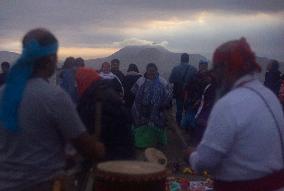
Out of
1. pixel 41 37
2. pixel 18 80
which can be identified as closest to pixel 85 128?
pixel 18 80

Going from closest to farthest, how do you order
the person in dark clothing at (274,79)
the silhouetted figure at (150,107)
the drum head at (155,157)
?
the drum head at (155,157) → the silhouetted figure at (150,107) → the person in dark clothing at (274,79)

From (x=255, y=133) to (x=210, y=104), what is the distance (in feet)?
20.5

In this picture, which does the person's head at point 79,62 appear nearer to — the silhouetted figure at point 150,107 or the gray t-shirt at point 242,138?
the silhouetted figure at point 150,107

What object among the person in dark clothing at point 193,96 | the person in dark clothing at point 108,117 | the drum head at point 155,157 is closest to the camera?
the person in dark clothing at point 108,117

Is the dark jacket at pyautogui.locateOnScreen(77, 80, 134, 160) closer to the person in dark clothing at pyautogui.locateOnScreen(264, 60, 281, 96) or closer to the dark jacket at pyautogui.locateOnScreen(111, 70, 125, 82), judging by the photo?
the dark jacket at pyautogui.locateOnScreen(111, 70, 125, 82)

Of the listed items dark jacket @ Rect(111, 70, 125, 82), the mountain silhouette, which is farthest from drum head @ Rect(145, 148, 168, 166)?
the mountain silhouette

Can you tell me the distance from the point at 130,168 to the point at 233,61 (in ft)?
4.27

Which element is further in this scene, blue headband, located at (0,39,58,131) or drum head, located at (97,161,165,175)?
drum head, located at (97,161,165,175)

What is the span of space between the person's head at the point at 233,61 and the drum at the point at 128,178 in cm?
101

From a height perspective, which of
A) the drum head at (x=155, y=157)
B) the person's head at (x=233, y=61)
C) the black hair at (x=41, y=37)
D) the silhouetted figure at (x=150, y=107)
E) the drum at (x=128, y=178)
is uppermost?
the black hair at (x=41, y=37)

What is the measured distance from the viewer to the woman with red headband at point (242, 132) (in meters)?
3.52

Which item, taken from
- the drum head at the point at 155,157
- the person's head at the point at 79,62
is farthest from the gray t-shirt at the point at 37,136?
the person's head at the point at 79,62

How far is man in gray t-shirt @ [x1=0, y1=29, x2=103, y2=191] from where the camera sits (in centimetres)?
340

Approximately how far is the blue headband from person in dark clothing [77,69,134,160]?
1.65 meters
